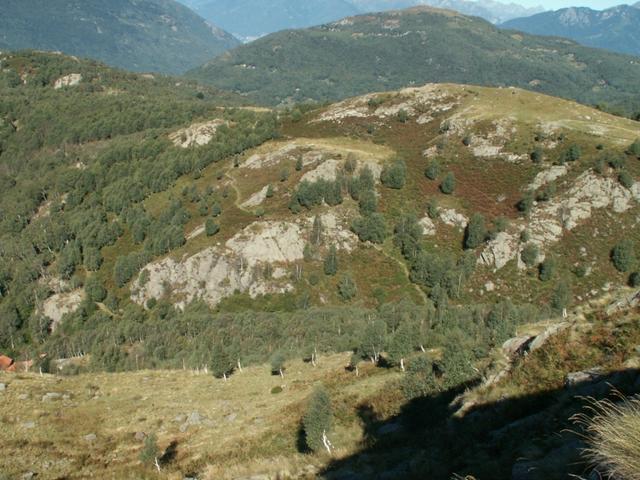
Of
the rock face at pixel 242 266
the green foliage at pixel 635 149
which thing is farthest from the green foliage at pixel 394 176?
the green foliage at pixel 635 149

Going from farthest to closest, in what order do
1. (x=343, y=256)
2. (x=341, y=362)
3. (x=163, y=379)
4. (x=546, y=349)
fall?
(x=343, y=256)
(x=341, y=362)
(x=163, y=379)
(x=546, y=349)

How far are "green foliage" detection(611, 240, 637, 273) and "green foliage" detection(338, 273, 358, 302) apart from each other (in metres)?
69.6

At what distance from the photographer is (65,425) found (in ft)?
146

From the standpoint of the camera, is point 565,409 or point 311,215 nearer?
point 565,409

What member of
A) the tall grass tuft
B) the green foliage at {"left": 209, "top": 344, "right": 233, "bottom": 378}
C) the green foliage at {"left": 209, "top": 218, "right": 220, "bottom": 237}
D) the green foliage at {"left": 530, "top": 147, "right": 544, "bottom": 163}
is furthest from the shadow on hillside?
the green foliage at {"left": 530, "top": 147, "right": 544, "bottom": 163}

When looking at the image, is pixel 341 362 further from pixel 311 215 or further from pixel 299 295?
pixel 311 215

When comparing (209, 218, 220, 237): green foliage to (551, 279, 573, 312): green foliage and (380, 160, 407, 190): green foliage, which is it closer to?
(380, 160, 407, 190): green foliage

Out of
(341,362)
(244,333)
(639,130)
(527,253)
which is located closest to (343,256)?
(244,333)

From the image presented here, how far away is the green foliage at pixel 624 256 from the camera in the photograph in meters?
120

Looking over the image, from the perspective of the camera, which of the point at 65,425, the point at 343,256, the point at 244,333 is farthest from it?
the point at 343,256

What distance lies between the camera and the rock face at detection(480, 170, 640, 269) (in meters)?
128

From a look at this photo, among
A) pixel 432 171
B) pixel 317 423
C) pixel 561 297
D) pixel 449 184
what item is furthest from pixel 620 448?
pixel 432 171

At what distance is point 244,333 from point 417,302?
160 feet

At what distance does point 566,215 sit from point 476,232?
84.7ft
